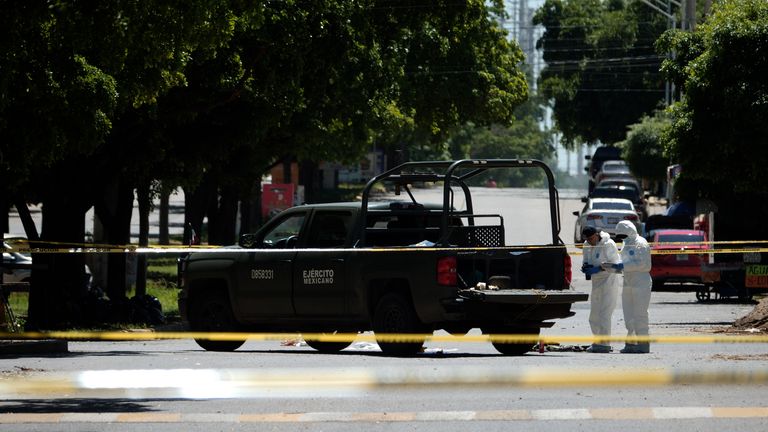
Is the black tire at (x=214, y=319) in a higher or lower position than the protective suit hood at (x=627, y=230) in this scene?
lower

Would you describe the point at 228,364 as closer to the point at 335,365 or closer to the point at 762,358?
the point at 335,365

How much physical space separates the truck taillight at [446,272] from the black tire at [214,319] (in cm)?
337

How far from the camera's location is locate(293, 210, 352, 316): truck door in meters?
16.4

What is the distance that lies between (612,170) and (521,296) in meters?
52.1

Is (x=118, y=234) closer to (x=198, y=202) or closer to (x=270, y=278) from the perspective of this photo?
(x=198, y=202)

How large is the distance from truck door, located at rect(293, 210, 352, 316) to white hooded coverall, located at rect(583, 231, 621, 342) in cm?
348

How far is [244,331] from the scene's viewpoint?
18.0 meters

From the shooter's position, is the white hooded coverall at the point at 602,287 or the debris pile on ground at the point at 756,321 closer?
the white hooded coverall at the point at 602,287

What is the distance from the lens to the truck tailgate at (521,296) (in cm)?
1541

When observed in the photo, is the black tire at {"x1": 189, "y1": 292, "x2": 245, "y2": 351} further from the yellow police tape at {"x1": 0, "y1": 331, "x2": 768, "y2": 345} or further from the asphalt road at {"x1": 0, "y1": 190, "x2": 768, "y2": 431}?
the asphalt road at {"x1": 0, "y1": 190, "x2": 768, "y2": 431}

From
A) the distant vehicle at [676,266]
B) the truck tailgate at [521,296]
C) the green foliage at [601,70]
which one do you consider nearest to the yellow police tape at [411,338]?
the truck tailgate at [521,296]

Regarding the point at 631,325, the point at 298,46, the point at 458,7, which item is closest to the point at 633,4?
the point at 458,7

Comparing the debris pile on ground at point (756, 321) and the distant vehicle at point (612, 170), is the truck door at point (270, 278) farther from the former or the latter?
the distant vehicle at point (612, 170)

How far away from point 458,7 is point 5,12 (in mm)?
17746
